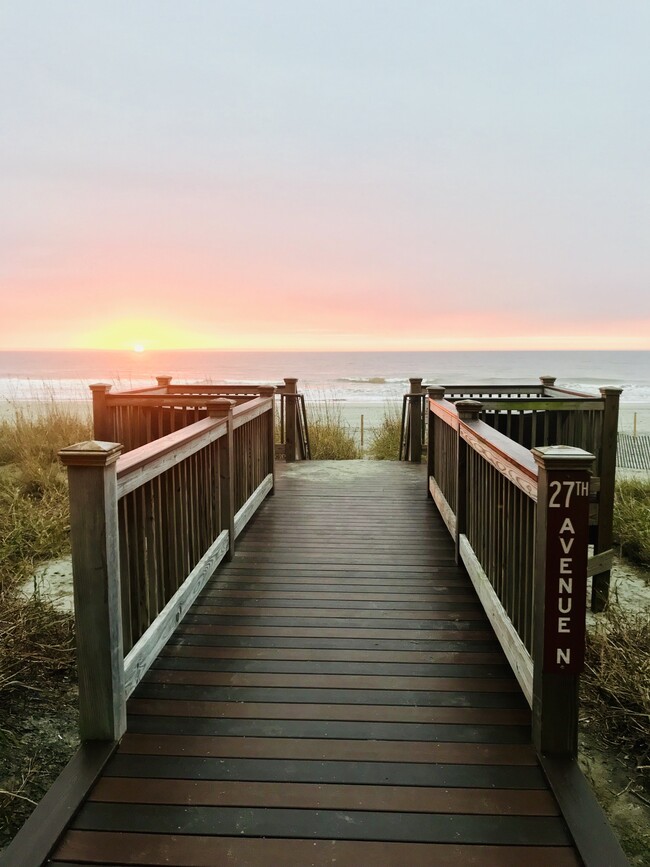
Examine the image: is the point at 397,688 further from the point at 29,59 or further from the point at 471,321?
the point at 471,321

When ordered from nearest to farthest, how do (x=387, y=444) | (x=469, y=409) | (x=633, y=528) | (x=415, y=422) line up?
1. (x=469, y=409)
2. (x=633, y=528)
3. (x=415, y=422)
4. (x=387, y=444)

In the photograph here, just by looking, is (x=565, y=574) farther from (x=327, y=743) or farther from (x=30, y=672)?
(x=30, y=672)

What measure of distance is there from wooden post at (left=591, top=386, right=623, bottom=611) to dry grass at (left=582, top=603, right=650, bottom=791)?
5.30 ft

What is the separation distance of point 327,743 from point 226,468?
2.37 meters

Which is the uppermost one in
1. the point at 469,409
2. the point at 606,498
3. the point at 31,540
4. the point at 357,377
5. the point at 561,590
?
the point at 357,377

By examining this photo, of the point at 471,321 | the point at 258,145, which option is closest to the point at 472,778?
the point at 258,145

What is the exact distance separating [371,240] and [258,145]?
21809mm

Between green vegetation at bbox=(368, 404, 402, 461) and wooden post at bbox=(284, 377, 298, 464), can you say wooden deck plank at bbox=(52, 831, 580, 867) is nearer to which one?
wooden post at bbox=(284, 377, 298, 464)

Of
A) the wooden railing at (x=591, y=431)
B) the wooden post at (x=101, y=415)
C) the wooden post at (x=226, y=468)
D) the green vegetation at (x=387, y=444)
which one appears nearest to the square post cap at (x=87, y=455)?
the wooden post at (x=226, y=468)

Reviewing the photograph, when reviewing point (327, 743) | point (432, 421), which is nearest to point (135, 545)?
point (327, 743)

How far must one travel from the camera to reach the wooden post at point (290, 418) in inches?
344

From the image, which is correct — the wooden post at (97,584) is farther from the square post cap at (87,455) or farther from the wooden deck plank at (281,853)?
the wooden deck plank at (281,853)

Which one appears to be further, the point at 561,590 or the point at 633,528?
the point at 633,528

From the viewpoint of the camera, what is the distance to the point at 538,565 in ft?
7.25
